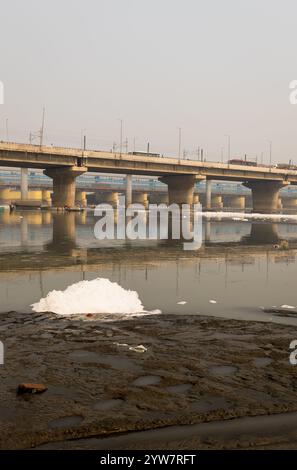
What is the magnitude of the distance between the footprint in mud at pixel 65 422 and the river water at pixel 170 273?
6077 mm

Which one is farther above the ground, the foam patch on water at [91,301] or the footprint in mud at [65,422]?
the foam patch on water at [91,301]

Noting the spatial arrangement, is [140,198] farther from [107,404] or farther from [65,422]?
[65,422]

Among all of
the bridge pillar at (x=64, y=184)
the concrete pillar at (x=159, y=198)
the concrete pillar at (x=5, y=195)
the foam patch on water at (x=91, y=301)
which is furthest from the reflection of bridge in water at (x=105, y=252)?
the concrete pillar at (x=159, y=198)

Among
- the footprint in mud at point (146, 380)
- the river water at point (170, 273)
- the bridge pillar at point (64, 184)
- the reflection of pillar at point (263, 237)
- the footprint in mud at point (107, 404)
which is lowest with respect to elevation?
the footprint in mud at point (146, 380)

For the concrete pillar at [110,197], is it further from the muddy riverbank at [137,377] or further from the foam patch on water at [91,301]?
the muddy riverbank at [137,377]

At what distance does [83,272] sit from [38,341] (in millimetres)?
8681

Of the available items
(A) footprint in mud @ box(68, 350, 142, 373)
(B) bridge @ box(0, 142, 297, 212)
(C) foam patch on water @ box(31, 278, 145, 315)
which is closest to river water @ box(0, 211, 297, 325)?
(C) foam patch on water @ box(31, 278, 145, 315)

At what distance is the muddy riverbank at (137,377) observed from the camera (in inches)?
204

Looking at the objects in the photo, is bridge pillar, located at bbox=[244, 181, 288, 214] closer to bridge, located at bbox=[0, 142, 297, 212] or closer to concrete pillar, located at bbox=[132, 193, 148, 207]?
bridge, located at bbox=[0, 142, 297, 212]

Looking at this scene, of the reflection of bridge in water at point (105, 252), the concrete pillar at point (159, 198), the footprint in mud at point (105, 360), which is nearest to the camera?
the footprint in mud at point (105, 360)

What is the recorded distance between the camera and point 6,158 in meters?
75.2

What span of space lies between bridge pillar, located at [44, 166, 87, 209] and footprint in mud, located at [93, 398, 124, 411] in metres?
79.7
